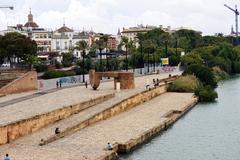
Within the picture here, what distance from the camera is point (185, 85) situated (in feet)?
187

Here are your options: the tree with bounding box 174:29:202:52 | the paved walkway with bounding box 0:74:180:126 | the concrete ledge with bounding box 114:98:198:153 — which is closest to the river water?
the concrete ledge with bounding box 114:98:198:153

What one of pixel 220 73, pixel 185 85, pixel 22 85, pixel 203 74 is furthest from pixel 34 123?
pixel 220 73

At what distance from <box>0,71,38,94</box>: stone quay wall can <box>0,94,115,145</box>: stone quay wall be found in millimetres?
8692

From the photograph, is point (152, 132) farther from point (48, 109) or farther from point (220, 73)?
point (220, 73)

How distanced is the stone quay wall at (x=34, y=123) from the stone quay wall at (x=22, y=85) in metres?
8.69

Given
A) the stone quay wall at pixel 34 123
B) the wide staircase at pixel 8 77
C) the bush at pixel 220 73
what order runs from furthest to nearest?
the bush at pixel 220 73
the wide staircase at pixel 8 77
the stone quay wall at pixel 34 123

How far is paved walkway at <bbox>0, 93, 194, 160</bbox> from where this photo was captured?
2495cm

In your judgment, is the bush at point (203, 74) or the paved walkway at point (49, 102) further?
the bush at point (203, 74)

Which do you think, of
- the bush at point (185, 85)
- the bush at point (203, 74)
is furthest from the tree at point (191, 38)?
the bush at point (185, 85)

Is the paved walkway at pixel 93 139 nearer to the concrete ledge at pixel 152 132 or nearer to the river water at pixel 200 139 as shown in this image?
the concrete ledge at pixel 152 132

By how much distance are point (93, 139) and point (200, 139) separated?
641 centimetres

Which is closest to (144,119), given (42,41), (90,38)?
(42,41)

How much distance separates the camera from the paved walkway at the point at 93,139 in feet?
81.9

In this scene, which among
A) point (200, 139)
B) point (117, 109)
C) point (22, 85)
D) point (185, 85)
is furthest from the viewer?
point (185, 85)
